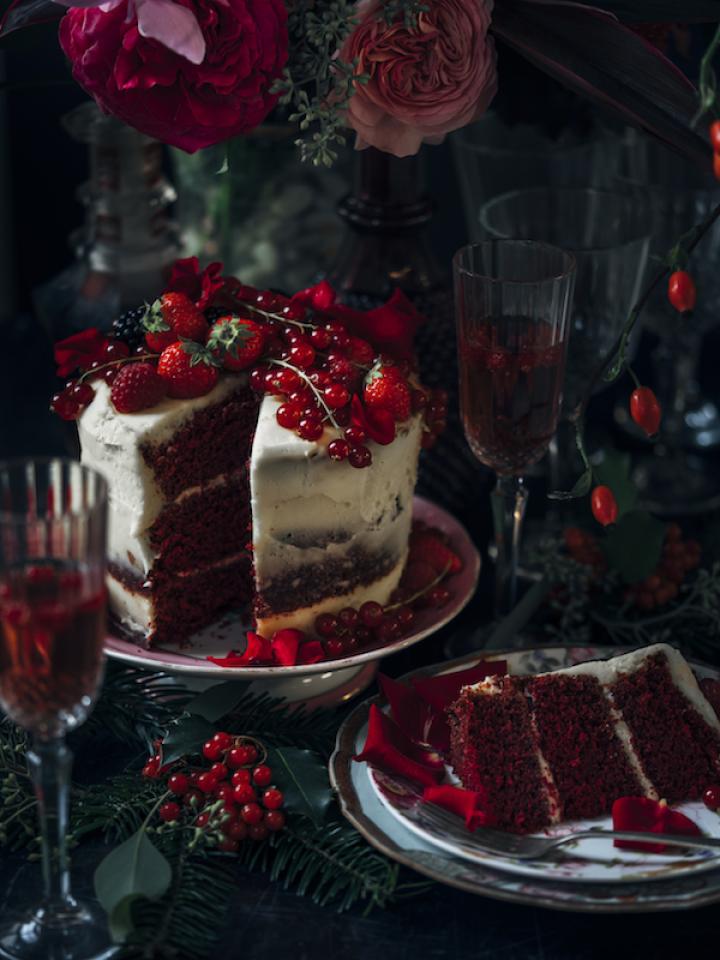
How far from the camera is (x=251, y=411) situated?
6.01ft

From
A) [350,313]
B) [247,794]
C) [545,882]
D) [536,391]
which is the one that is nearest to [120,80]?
[350,313]

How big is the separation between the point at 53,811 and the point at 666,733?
681mm

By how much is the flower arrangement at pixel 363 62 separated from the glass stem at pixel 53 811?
708 millimetres

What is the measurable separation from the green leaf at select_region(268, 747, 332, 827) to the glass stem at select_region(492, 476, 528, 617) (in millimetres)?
426

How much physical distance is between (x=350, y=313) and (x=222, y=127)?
1.15ft

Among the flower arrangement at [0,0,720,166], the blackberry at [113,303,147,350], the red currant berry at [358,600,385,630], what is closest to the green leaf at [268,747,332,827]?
the red currant berry at [358,600,385,630]

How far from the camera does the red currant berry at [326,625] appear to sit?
176 centimetres

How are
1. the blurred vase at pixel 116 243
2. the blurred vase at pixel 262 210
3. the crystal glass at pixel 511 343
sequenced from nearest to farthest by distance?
the crystal glass at pixel 511 343
the blurred vase at pixel 116 243
the blurred vase at pixel 262 210

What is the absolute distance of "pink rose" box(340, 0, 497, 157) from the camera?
1.60 meters

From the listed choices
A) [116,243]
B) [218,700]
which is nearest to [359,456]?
[218,700]

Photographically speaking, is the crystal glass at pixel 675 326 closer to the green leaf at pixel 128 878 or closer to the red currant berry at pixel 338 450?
the red currant berry at pixel 338 450

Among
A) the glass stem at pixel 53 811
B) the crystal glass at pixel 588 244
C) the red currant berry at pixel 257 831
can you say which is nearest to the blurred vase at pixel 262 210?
the crystal glass at pixel 588 244

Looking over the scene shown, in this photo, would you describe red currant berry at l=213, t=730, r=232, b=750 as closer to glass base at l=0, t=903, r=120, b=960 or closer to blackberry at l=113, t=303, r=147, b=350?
glass base at l=0, t=903, r=120, b=960

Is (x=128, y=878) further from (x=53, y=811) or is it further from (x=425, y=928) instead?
(x=425, y=928)
